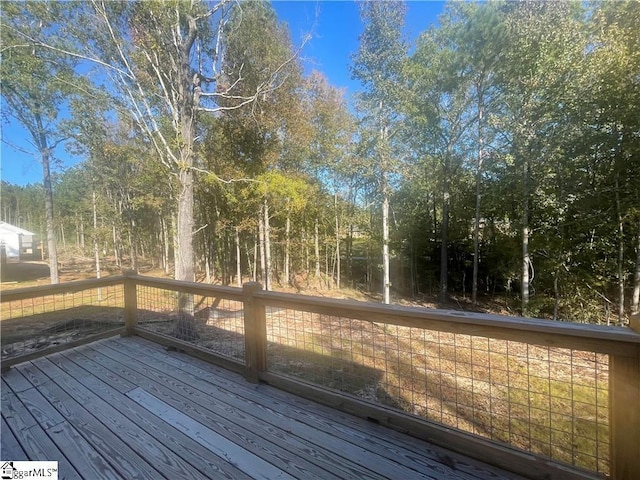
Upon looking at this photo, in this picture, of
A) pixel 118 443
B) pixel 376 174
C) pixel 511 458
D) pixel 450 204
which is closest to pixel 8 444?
pixel 118 443

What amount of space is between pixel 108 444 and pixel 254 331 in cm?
104

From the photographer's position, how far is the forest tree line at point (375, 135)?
219 inches

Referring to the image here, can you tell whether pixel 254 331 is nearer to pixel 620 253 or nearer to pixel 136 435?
pixel 136 435

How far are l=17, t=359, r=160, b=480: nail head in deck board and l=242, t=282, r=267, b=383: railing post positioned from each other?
2.89 feet

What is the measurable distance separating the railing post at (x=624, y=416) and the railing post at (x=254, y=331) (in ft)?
6.51

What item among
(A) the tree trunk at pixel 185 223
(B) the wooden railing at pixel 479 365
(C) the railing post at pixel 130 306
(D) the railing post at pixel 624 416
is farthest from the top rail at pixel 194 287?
(D) the railing post at pixel 624 416

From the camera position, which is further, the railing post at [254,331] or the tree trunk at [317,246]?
the tree trunk at [317,246]

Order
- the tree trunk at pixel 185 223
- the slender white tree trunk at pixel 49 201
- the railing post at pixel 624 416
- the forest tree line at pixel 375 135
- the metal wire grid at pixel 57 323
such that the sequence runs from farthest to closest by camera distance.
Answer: the slender white tree trunk at pixel 49 201 < the forest tree line at pixel 375 135 < the tree trunk at pixel 185 223 < the metal wire grid at pixel 57 323 < the railing post at pixel 624 416

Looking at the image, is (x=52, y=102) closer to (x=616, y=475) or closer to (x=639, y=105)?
(x=616, y=475)

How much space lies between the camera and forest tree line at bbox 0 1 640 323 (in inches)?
219

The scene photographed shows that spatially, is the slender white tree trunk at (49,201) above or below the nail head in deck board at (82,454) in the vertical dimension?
above

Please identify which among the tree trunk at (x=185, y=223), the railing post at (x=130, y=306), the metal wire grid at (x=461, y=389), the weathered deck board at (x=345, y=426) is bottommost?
the metal wire grid at (x=461, y=389)

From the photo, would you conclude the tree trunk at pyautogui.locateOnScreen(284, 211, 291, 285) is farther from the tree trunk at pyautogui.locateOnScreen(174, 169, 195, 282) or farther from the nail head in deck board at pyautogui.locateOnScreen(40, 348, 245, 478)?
the nail head in deck board at pyautogui.locateOnScreen(40, 348, 245, 478)

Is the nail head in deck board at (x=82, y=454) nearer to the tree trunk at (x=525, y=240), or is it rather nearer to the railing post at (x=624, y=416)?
the railing post at (x=624, y=416)
